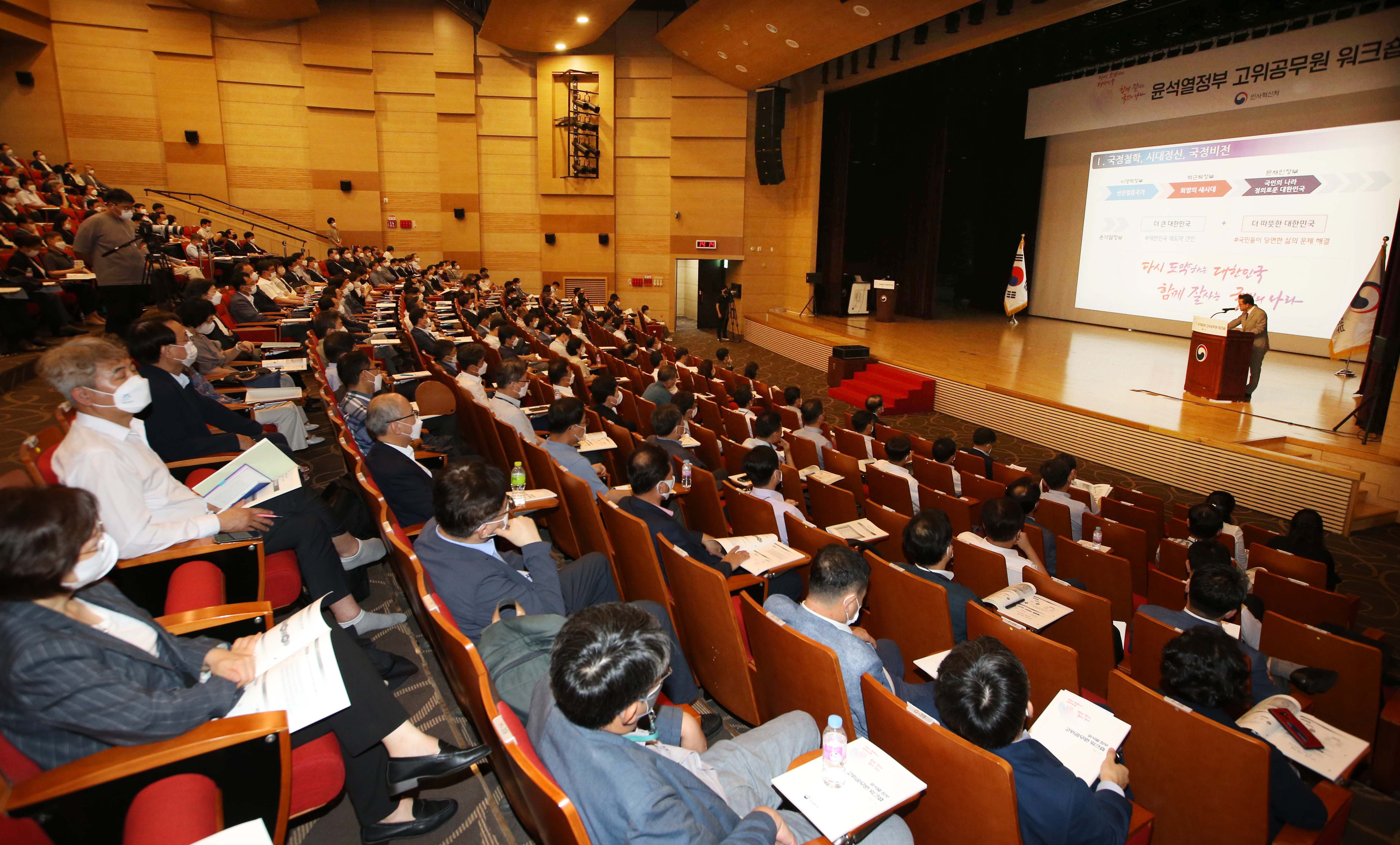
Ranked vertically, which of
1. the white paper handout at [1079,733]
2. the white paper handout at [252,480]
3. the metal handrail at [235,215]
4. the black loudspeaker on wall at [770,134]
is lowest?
the white paper handout at [1079,733]

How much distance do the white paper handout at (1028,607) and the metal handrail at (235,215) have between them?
16.2 metres

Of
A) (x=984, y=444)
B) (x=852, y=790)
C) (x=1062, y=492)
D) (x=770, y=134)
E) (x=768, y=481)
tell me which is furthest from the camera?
(x=770, y=134)

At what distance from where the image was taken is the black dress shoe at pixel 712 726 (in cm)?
269

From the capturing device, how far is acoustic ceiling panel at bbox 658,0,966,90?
988 centimetres

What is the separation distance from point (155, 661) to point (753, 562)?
1.97 m

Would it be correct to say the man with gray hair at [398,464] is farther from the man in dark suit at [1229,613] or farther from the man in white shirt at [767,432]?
the man in dark suit at [1229,613]

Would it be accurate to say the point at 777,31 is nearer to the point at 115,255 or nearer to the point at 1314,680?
the point at 115,255

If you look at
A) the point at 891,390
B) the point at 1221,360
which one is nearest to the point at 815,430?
the point at 891,390

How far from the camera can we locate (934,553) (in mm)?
3031

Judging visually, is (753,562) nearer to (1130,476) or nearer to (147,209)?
(1130,476)

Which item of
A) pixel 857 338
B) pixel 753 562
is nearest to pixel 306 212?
pixel 857 338

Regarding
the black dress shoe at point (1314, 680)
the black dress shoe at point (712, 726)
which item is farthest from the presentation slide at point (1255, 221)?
the black dress shoe at point (712, 726)

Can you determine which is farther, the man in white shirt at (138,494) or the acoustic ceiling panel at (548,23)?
the acoustic ceiling panel at (548,23)

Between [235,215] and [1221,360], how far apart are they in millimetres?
17215
